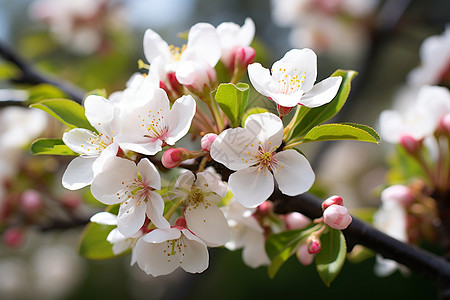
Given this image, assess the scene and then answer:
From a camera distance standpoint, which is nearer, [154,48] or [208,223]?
[208,223]

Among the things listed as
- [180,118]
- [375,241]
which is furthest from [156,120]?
[375,241]

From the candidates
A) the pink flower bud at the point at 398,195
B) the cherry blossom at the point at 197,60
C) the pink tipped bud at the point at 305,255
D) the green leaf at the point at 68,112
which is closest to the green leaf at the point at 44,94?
the green leaf at the point at 68,112

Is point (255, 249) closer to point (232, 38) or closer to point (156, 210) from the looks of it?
point (156, 210)

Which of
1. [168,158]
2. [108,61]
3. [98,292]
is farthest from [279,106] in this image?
[98,292]

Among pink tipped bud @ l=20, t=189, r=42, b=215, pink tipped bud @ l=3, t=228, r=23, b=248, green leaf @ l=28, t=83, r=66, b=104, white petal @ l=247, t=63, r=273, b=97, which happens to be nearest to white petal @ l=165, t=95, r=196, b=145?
white petal @ l=247, t=63, r=273, b=97

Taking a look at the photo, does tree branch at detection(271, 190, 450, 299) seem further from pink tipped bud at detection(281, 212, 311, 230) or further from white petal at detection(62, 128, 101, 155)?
white petal at detection(62, 128, 101, 155)
